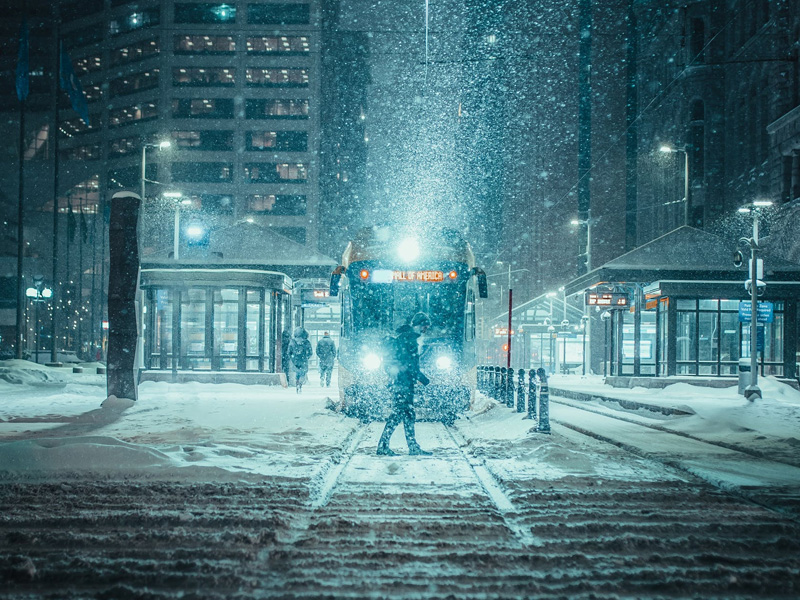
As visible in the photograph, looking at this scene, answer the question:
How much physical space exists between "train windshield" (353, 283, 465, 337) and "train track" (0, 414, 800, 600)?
243 inches

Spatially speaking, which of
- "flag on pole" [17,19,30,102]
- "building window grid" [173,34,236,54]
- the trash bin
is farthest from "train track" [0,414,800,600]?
"building window grid" [173,34,236,54]

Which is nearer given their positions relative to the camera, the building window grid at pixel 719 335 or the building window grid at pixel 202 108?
the building window grid at pixel 719 335

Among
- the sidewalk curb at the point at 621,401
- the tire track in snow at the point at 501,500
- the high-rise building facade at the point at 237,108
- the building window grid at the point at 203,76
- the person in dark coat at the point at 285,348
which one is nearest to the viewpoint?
the tire track in snow at the point at 501,500

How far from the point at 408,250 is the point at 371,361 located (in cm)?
237

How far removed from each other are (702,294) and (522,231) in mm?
73225

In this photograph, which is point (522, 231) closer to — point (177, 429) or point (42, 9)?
point (42, 9)

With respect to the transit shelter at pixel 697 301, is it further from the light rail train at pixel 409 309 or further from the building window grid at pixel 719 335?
the light rail train at pixel 409 309

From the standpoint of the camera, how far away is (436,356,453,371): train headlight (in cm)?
1405

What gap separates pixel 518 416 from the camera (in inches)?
600

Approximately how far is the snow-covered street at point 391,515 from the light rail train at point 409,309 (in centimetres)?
167

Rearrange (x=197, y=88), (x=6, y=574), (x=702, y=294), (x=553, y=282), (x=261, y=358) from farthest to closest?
(x=553, y=282) < (x=197, y=88) < (x=702, y=294) < (x=261, y=358) < (x=6, y=574)

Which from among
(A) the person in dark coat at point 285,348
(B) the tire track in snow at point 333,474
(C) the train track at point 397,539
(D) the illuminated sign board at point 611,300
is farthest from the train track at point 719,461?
(D) the illuminated sign board at point 611,300

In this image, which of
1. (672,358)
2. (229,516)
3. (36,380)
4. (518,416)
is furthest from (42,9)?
(229,516)

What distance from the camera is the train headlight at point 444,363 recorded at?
14.1m
